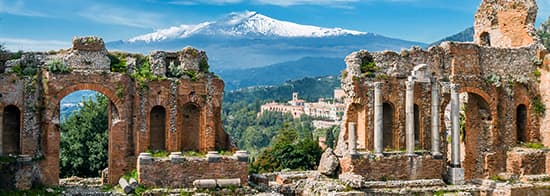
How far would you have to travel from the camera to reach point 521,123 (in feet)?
131

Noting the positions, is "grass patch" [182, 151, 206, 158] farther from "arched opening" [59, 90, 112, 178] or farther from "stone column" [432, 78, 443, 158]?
"stone column" [432, 78, 443, 158]

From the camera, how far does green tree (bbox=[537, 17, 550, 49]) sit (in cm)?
6416

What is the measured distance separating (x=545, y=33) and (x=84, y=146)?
47.2m

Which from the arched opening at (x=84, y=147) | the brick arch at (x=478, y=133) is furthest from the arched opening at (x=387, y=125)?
the arched opening at (x=84, y=147)

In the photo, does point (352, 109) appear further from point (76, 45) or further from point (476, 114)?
point (76, 45)

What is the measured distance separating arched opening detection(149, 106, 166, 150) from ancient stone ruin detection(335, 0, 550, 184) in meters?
8.83

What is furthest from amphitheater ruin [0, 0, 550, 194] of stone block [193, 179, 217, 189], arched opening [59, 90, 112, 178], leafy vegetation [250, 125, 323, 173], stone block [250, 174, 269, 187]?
leafy vegetation [250, 125, 323, 173]

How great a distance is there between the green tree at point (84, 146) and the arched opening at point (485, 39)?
79.3 ft

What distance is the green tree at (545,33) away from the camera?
2526 inches

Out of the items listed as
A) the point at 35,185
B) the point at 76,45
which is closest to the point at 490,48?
the point at 76,45

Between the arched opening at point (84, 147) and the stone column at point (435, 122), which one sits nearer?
the stone column at point (435, 122)

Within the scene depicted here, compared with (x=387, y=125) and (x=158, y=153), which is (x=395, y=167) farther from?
(x=158, y=153)

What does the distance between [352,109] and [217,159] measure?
8.47 m

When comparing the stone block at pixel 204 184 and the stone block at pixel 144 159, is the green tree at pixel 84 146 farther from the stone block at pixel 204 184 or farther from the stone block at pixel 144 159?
the stone block at pixel 204 184
